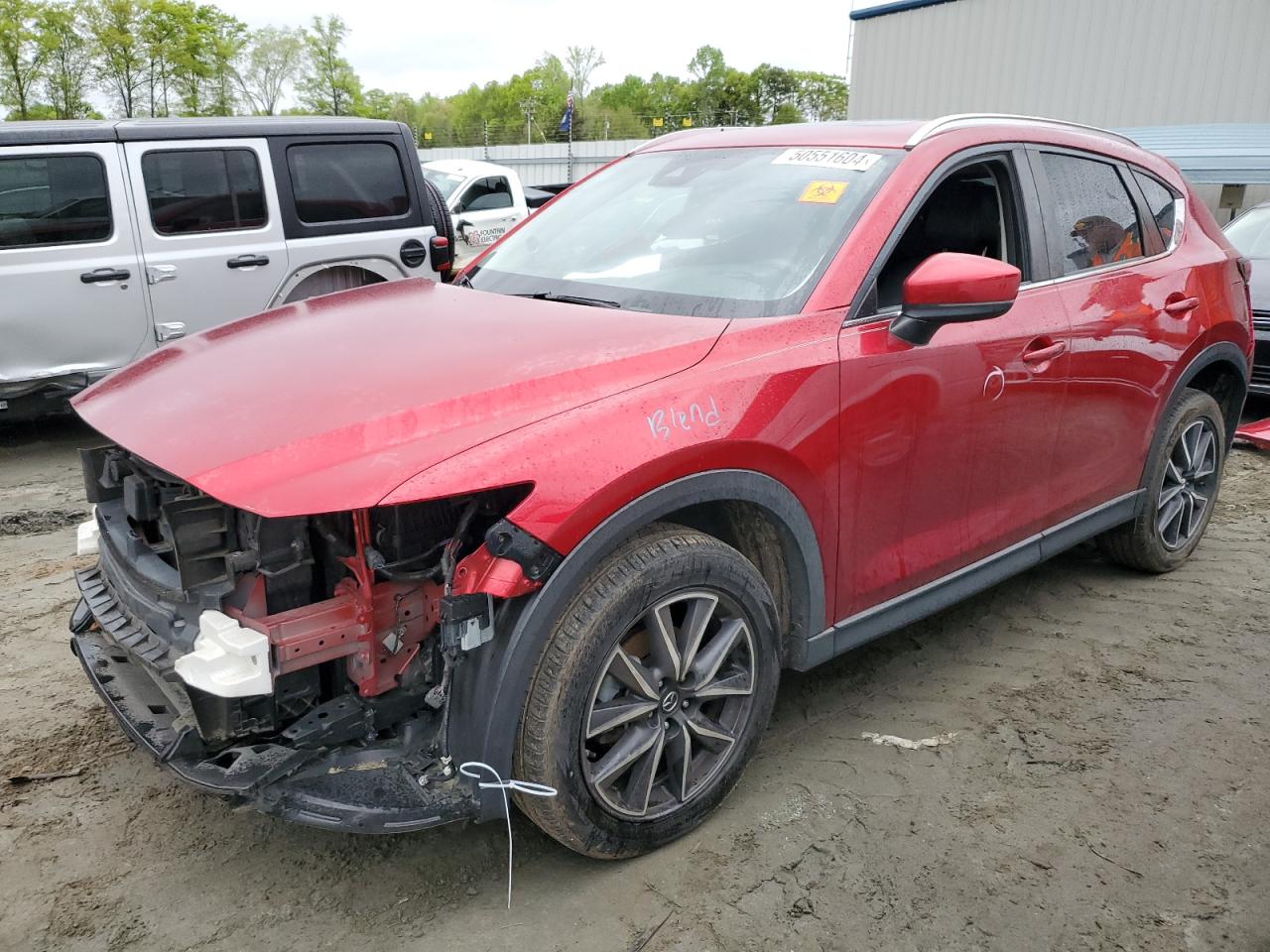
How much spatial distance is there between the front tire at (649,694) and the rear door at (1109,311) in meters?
1.55

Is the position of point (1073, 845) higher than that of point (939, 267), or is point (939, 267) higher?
point (939, 267)

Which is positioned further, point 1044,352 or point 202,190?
point 202,190

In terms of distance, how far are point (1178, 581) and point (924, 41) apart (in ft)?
62.9

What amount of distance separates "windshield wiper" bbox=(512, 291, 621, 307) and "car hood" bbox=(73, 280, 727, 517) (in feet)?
0.25

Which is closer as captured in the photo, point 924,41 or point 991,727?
point 991,727

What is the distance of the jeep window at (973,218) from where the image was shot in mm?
3117

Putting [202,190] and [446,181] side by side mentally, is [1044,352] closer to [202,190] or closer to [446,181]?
[202,190]

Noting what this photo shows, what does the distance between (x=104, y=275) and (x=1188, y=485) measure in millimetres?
6069

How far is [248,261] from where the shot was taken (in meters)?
6.63

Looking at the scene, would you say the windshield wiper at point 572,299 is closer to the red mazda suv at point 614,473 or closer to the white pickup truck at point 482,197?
the red mazda suv at point 614,473

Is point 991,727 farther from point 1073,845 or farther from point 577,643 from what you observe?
point 577,643

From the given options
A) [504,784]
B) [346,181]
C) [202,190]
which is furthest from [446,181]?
[504,784]

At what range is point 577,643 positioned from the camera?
7.35ft

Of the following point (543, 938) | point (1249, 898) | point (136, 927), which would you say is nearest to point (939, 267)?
point (1249, 898)
